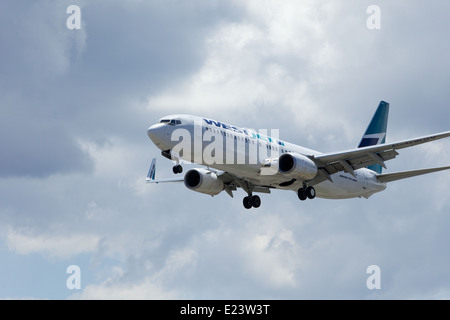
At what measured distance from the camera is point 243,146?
57.8m

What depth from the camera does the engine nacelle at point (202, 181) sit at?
206 feet

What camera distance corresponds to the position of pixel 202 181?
2462 inches

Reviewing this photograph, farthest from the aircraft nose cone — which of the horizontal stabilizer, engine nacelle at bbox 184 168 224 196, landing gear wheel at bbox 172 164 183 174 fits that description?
the horizontal stabilizer

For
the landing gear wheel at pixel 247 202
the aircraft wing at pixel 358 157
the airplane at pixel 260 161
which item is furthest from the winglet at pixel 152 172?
the aircraft wing at pixel 358 157

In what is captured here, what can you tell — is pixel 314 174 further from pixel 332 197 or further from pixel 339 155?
pixel 332 197

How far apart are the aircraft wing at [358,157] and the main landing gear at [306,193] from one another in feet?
4.19

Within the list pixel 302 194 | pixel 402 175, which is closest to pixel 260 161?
pixel 302 194

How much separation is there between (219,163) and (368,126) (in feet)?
76.4

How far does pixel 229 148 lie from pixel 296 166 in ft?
16.8

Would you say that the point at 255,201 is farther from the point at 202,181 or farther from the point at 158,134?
the point at 158,134

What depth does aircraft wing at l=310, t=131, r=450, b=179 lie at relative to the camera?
2229 inches

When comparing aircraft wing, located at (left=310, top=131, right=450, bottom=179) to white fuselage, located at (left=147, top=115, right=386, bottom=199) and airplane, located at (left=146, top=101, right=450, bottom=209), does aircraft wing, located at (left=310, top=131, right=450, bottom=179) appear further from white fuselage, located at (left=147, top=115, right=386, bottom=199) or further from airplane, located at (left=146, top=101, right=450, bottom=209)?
white fuselage, located at (left=147, top=115, right=386, bottom=199)

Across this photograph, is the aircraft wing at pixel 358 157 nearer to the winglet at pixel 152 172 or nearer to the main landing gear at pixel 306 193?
the main landing gear at pixel 306 193

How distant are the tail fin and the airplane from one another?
19.2ft
